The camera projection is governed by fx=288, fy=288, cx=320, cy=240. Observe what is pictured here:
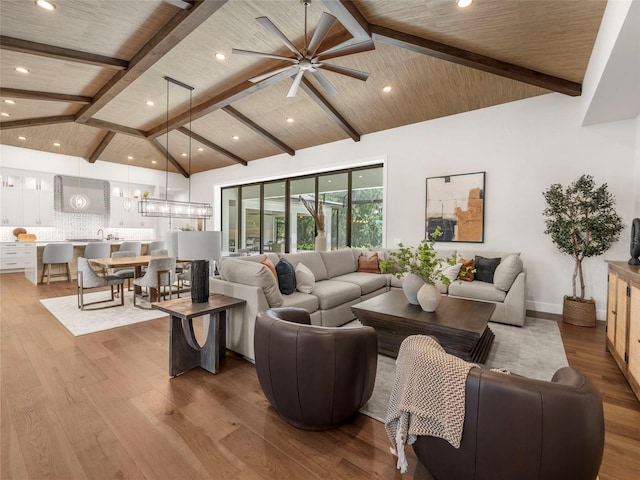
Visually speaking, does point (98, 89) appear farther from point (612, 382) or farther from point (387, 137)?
point (612, 382)

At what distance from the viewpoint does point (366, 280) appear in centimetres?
452

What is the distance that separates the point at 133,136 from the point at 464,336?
8.66 metres

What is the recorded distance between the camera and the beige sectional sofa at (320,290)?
2.78 meters

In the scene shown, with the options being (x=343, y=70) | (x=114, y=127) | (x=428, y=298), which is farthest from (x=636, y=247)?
(x=114, y=127)

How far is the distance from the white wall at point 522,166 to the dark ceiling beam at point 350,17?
2.66 meters

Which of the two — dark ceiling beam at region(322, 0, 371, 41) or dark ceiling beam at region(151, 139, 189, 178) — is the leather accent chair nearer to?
dark ceiling beam at region(322, 0, 371, 41)

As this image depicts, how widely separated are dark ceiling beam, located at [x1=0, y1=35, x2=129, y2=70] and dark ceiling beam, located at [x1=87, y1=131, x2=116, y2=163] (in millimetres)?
3942

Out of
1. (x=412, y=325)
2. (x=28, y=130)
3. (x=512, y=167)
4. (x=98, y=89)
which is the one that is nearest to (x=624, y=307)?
(x=412, y=325)

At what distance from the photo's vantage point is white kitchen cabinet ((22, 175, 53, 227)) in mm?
7844

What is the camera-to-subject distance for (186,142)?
26.2 ft

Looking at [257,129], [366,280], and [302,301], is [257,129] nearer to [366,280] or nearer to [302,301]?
[366,280]

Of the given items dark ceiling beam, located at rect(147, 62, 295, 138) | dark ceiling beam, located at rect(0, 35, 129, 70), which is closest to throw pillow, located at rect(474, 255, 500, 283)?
dark ceiling beam, located at rect(147, 62, 295, 138)

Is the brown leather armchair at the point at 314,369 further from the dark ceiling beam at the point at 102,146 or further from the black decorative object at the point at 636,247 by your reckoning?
the dark ceiling beam at the point at 102,146

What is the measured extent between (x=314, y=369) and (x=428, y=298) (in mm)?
1652
